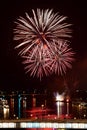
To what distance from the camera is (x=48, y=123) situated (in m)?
15.2

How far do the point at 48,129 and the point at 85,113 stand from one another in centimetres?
1451

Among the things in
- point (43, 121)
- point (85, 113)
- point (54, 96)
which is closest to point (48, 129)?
point (43, 121)

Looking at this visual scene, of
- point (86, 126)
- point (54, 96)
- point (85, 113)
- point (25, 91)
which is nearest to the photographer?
point (86, 126)

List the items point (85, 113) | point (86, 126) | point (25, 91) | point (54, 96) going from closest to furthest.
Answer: point (86, 126)
point (85, 113)
point (54, 96)
point (25, 91)

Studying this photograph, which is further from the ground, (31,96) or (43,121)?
(43,121)

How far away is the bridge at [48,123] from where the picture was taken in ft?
48.7

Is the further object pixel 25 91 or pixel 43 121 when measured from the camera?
pixel 25 91

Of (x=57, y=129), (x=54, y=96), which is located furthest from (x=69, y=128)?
(x=54, y=96)

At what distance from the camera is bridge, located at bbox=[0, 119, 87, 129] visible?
1484cm

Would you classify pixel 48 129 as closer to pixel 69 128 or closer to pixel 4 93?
pixel 69 128

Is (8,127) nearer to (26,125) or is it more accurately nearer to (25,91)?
(26,125)

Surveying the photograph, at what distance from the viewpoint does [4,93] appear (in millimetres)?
57156

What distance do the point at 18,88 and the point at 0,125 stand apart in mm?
42481

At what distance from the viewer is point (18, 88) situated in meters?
57.5
